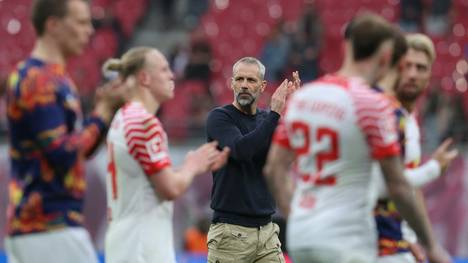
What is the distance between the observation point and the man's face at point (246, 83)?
24.1 ft

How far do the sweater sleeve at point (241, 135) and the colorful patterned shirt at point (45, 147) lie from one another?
2.30m

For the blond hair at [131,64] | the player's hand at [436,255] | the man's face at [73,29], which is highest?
the man's face at [73,29]

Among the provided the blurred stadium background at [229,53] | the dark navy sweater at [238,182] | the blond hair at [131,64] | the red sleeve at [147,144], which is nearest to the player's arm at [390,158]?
the red sleeve at [147,144]

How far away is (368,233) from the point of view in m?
4.84

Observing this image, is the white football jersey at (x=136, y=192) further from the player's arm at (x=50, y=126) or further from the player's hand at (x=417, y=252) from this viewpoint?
the player's hand at (x=417, y=252)

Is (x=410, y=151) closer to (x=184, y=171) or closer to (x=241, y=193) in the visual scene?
(x=184, y=171)

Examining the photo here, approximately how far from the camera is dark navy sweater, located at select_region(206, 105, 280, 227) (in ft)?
23.8

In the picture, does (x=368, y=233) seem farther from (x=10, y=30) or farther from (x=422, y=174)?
(x=10, y=30)

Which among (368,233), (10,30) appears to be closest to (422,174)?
(368,233)

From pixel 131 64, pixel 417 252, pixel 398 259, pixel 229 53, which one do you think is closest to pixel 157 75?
pixel 131 64

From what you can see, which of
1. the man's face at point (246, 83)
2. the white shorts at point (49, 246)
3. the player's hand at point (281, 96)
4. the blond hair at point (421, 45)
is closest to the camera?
the white shorts at point (49, 246)

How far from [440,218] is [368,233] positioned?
346 inches

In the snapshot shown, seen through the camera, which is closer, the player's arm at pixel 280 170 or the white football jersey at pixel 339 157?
the white football jersey at pixel 339 157

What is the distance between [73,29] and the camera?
4.83 meters
